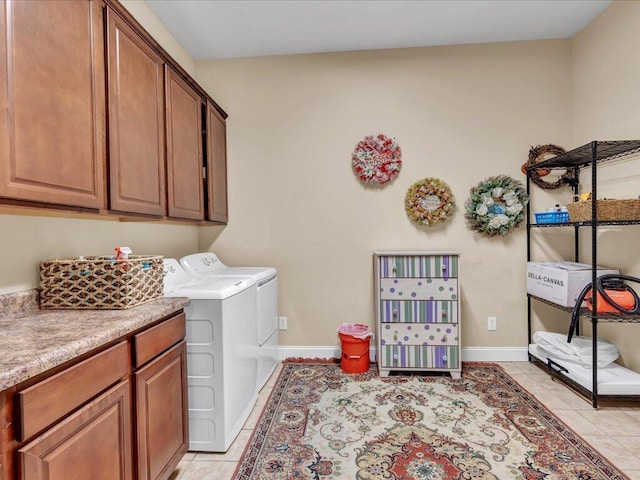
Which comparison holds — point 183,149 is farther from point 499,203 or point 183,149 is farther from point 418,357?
point 499,203

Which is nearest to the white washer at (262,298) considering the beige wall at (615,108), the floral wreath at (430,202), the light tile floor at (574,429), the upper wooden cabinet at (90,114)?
the light tile floor at (574,429)

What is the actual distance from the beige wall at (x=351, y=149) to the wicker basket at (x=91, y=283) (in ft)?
5.63

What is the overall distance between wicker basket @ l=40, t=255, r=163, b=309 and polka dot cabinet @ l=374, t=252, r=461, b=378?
181 centimetres

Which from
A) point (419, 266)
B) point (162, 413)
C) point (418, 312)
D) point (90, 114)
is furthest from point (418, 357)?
point (90, 114)

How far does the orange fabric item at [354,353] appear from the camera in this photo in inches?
111

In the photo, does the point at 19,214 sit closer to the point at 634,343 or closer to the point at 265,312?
the point at 265,312

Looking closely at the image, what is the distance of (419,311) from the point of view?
2.74 m

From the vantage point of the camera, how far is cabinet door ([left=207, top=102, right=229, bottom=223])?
2.71 meters

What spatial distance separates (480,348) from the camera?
10.1 feet

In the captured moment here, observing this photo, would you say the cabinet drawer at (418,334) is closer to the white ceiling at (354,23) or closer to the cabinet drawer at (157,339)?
the cabinet drawer at (157,339)

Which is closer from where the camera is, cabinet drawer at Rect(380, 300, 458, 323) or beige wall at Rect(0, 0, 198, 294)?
beige wall at Rect(0, 0, 198, 294)

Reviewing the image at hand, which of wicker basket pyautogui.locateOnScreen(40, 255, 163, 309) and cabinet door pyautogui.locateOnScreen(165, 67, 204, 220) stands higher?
cabinet door pyautogui.locateOnScreen(165, 67, 204, 220)

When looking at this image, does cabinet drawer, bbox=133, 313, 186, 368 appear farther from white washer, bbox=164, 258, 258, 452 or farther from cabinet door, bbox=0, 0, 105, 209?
cabinet door, bbox=0, 0, 105, 209

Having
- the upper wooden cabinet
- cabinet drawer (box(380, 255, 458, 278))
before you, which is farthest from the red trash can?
the upper wooden cabinet
